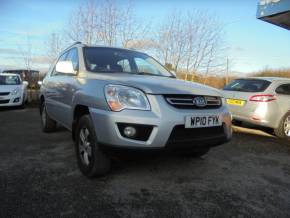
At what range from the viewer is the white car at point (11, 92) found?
33.4ft

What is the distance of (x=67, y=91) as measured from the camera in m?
4.42

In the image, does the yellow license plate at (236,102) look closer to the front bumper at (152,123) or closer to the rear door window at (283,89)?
the rear door window at (283,89)

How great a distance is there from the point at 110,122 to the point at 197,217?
122cm

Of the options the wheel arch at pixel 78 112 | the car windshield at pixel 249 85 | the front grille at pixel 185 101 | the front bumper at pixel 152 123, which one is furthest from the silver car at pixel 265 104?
the wheel arch at pixel 78 112

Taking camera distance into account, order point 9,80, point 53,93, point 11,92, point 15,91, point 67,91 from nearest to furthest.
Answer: point 67,91 → point 53,93 → point 11,92 → point 15,91 → point 9,80

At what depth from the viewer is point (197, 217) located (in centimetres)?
277

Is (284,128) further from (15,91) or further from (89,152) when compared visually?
(15,91)

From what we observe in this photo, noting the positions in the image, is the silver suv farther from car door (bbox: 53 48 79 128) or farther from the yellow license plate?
the yellow license plate

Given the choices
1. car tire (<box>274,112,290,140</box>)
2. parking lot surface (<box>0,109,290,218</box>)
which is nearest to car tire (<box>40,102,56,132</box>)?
parking lot surface (<box>0,109,290,218</box>)

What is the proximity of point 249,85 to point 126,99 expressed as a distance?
4581 millimetres

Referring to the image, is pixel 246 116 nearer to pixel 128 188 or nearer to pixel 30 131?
pixel 128 188

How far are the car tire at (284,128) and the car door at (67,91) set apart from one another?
4532 millimetres

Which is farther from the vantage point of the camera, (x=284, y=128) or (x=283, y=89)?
(x=283, y=89)

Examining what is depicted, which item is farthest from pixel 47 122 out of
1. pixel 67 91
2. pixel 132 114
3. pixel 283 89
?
pixel 283 89
